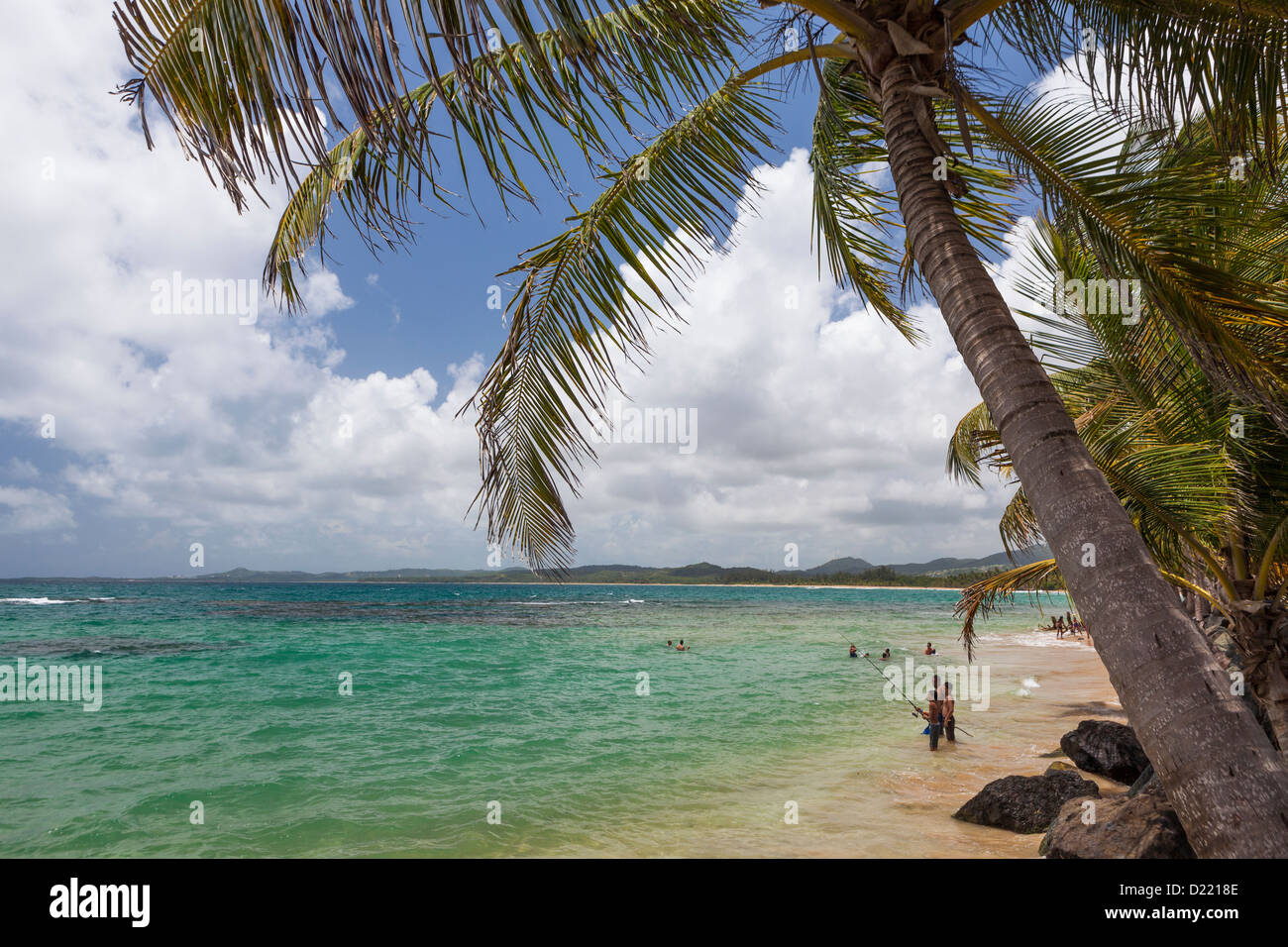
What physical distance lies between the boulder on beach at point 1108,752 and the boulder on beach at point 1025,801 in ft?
7.27

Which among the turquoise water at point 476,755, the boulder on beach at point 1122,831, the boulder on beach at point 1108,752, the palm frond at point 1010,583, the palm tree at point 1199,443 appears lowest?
the turquoise water at point 476,755

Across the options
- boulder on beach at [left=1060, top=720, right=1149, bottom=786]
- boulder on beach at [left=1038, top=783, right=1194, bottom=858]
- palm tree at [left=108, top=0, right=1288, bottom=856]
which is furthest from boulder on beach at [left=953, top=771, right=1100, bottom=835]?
palm tree at [left=108, top=0, right=1288, bottom=856]

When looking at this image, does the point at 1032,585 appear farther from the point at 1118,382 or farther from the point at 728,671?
the point at 728,671

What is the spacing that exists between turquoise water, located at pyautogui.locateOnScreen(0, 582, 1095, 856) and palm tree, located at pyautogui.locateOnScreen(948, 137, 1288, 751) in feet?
13.2

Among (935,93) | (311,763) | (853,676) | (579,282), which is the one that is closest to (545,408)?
(579,282)

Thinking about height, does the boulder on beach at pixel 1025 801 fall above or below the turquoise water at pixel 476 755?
above

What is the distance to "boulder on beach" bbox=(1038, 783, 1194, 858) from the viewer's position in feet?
15.2

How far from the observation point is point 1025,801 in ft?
26.2

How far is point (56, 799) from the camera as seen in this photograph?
10.2 meters

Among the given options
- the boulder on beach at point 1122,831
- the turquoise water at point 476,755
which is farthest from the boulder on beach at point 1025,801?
the boulder on beach at point 1122,831

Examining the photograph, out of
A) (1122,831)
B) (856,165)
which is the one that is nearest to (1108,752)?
(1122,831)

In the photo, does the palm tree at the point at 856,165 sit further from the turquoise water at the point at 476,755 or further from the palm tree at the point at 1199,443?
the turquoise water at the point at 476,755

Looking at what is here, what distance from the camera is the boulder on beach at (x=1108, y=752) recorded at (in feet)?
32.2

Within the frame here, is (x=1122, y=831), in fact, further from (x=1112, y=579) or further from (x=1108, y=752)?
(x=1108, y=752)
